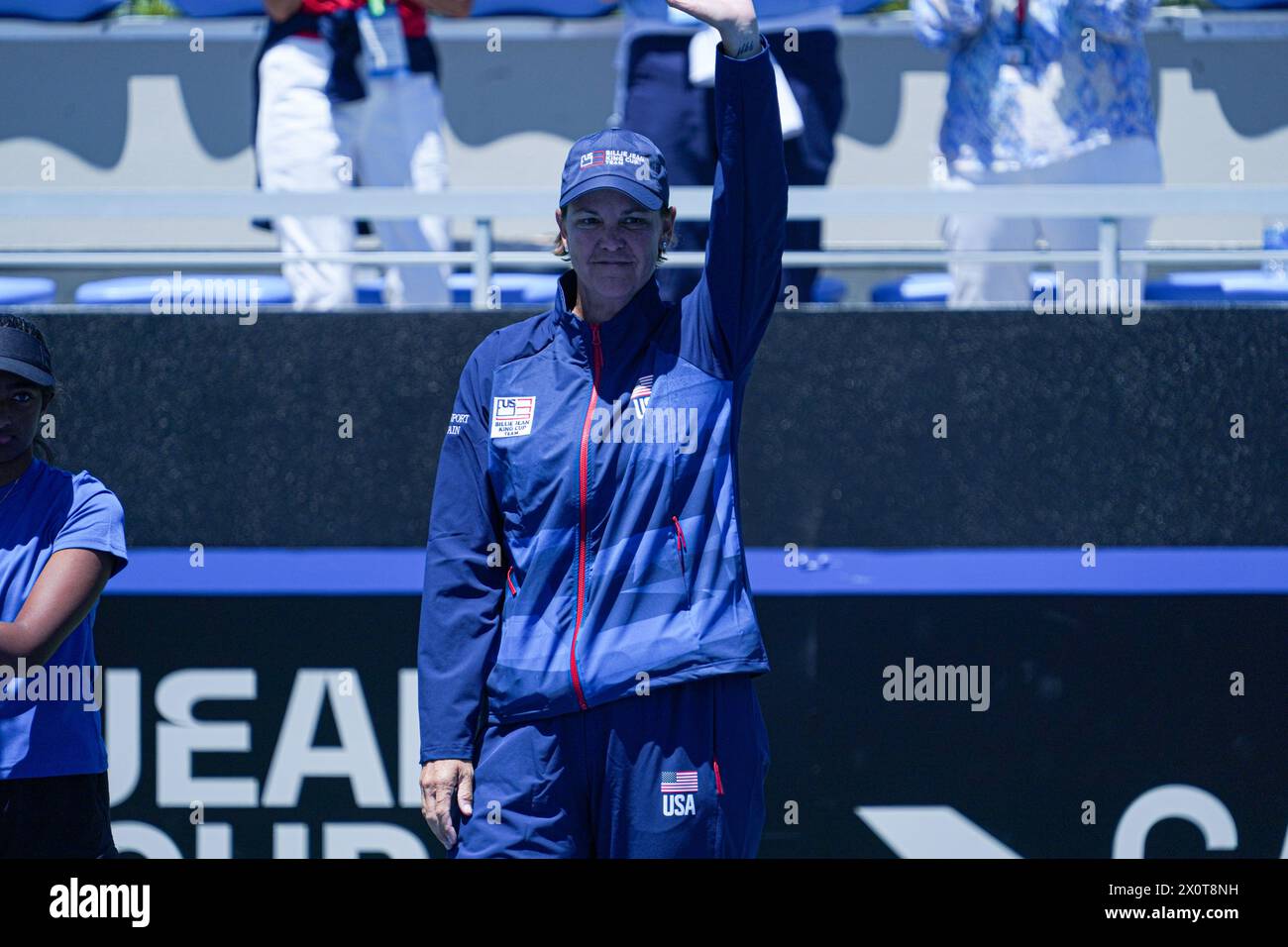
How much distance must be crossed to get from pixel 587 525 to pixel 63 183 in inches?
198

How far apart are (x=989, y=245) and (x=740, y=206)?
2388 millimetres

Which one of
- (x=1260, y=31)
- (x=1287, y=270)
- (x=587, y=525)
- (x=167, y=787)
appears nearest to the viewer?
(x=587, y=525)

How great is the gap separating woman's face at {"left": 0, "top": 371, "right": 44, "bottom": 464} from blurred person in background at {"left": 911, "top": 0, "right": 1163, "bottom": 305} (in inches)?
112

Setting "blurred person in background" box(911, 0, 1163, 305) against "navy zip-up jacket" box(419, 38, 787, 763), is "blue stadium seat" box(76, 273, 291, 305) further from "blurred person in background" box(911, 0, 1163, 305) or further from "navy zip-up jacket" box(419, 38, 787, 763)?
"navy zip-up jacket" box(419, 38, 787, 763)

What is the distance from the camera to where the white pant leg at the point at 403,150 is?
548cm

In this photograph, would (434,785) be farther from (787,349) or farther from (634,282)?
(787,349)

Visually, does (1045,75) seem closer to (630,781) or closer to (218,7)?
(630,781)

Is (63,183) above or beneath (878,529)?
above

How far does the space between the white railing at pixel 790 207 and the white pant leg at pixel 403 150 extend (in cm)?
62

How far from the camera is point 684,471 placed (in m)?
3.15

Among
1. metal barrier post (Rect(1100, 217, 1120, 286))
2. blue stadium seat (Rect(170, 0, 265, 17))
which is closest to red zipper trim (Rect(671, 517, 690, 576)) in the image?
metal barrier post (Rect(1100, 217, 1120, 286))

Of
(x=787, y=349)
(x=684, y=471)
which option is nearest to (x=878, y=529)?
(x=787, y=349)

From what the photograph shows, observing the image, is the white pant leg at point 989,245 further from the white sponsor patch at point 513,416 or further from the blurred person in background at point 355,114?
the white sponsor patch at point 513,416

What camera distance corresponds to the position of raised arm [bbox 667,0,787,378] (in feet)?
10.1
